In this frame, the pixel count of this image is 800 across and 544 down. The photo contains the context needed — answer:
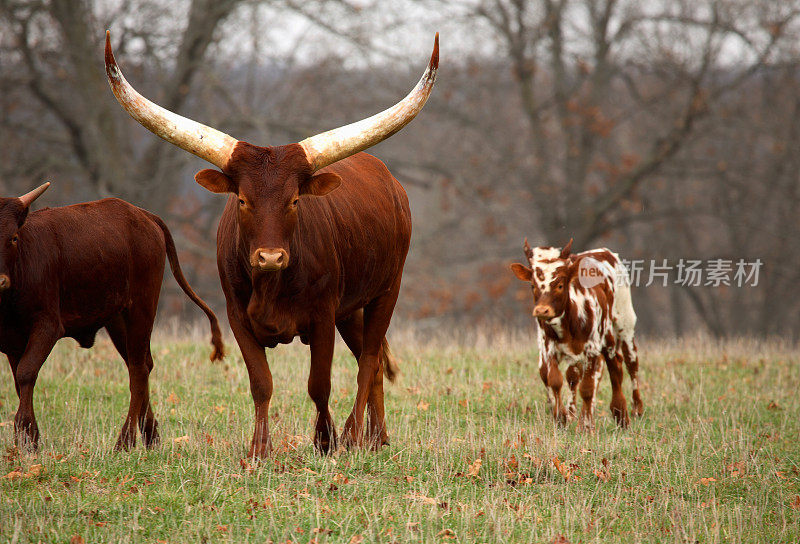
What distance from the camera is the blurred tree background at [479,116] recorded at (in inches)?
736

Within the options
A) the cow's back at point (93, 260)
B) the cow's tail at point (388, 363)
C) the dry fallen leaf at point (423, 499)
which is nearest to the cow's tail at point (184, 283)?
the cow's back at point (93, 260)

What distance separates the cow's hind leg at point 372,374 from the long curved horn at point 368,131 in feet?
5.18

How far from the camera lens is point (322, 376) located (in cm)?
592

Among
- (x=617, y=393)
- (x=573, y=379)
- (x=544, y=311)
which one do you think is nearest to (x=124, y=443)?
(x=544, y=311)

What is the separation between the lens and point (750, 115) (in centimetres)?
2541

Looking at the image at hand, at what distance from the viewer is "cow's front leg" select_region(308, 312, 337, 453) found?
5.81 meters

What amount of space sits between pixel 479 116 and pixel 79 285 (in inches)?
761

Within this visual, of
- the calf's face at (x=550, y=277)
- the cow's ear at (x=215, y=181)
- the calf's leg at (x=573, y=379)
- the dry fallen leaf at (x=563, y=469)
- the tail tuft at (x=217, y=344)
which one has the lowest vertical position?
the dry fallen leaf at (x=563, y=469)

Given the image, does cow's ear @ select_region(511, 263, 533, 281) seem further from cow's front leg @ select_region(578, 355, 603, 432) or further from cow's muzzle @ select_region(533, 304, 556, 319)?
cow's front leg @ select_region(578, 355, 603, 432)

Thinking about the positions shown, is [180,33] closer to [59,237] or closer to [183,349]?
[183,349]

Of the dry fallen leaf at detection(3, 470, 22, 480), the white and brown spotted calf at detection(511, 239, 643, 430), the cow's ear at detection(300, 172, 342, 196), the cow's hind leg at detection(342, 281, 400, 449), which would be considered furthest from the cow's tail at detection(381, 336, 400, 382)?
the dry fallen leaf at detection(3, 470, 22, 480)

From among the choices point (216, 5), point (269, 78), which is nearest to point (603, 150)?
point (269, 78)

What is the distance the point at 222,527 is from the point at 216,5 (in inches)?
660

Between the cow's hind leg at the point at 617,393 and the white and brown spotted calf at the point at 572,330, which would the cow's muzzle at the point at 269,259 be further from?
the cow's hind leg at the point at 617,393
